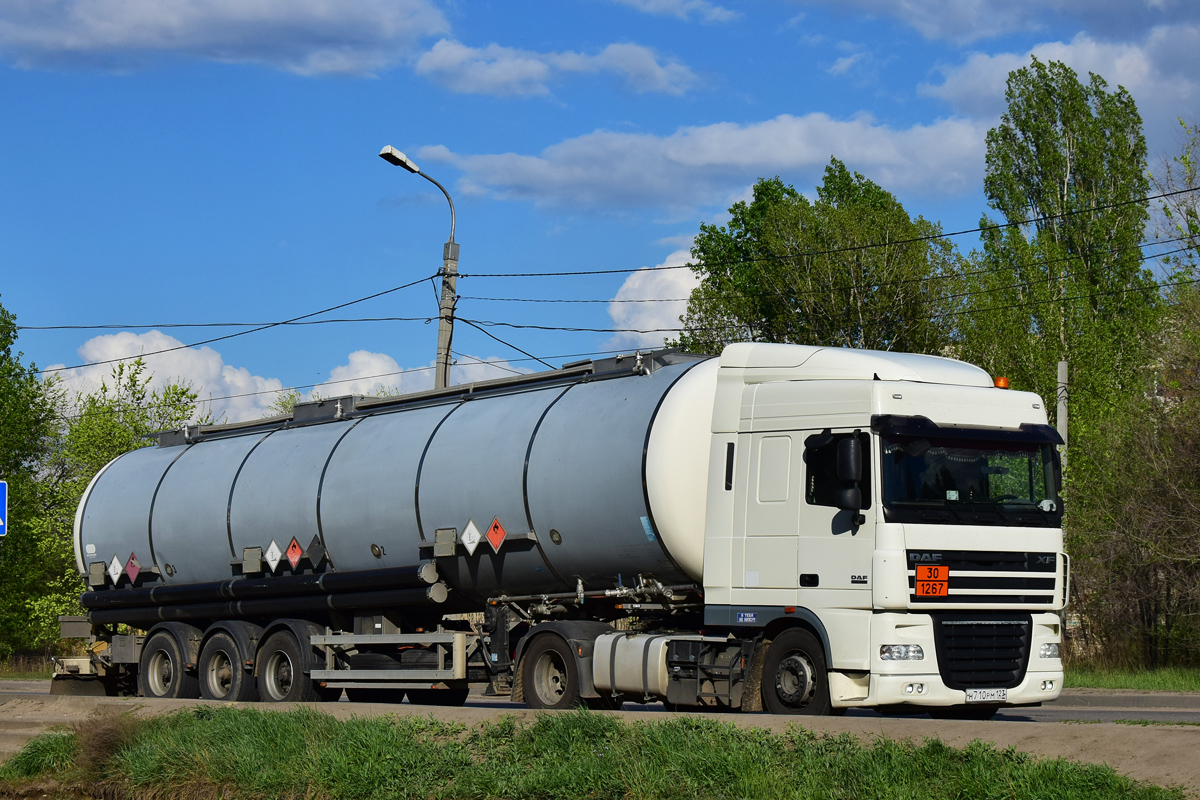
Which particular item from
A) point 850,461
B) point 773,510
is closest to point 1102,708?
point 773,510

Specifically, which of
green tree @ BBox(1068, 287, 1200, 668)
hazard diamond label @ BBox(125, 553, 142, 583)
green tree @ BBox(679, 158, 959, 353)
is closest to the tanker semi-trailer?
hazard diamond label @ BBox(125, 553, 142, 583)

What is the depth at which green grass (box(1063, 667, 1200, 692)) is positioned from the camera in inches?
848

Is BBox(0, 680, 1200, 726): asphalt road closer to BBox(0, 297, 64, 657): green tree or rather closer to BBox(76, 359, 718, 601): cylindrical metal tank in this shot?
BBox(76, 359, 718, 601): cylindrical metal tank

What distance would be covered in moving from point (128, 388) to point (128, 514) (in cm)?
2750

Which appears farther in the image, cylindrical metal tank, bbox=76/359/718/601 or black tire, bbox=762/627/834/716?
cylindrical metal tank, bbox=76/359/718/601

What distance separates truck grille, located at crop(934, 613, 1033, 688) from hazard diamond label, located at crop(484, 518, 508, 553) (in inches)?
206

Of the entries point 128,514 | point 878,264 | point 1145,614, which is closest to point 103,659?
point 128,514

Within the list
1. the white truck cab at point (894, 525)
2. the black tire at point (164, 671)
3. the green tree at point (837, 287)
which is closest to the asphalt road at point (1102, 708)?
the white truck cab at point (894, 525)

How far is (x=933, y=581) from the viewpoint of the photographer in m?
12.0

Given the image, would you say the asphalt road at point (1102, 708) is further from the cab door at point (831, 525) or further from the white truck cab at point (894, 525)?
the cab door at point (831, 525)

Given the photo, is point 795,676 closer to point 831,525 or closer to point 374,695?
point 831,525

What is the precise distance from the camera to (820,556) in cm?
1244

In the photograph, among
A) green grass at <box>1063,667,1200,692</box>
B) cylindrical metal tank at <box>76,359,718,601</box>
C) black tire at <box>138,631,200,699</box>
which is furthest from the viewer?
green grass at <box>1063,667,1200,692</box>

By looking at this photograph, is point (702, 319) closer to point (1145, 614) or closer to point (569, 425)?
point (1145, 614)
